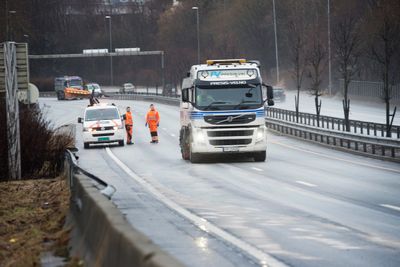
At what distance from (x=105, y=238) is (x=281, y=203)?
36.0 ft

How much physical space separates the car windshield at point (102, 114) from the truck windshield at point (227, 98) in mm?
15083

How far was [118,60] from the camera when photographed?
555 feet

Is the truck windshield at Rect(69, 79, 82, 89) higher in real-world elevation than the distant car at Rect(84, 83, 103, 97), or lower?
higher

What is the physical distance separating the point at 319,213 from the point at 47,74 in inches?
5805

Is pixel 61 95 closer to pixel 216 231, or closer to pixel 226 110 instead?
pixel 226 110

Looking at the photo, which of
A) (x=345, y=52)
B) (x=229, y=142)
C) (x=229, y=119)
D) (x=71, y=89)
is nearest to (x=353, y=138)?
(x=229, y=142)

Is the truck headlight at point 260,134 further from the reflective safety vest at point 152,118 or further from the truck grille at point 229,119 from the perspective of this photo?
the reflective safety vest at point 152,118

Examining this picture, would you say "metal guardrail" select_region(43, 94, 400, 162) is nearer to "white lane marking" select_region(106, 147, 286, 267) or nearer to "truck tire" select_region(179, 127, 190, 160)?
"truck tire" select_region(179, 127, 190, 160)

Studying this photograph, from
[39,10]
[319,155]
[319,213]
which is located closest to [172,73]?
[39,10]

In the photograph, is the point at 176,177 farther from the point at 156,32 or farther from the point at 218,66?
the point at 156,32

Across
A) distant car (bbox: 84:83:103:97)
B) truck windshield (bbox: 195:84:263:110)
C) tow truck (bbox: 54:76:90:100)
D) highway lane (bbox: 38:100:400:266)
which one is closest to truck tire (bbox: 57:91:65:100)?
tow truck (bbox: 54:76:90:100)

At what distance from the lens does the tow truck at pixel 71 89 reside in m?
117

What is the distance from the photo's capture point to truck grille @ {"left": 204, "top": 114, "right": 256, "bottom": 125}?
30688mm

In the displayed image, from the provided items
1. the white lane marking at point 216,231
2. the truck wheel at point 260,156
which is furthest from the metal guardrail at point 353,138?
the white lane marking at point 216,231
